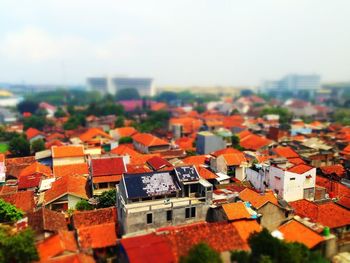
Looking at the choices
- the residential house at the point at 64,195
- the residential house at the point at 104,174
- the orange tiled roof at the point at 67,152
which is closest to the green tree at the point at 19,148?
the orange tiled roof at the point at 67,152

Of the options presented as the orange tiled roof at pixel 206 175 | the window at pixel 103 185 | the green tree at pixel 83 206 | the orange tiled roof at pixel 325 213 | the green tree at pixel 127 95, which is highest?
the green tree at pixel 127 95

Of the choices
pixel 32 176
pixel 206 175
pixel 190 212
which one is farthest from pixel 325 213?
pixel 32 176

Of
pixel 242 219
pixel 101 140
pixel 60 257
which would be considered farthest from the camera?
pixel 101 140

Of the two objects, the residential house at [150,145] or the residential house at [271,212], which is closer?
the residential house at [271,212]

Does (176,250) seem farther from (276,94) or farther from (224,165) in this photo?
(276,94)

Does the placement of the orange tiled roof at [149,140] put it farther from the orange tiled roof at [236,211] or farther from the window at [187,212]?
the orange tiled roof at [236,211]

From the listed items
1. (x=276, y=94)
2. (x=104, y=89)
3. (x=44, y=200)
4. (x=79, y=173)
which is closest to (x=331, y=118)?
(x=79, y=173)

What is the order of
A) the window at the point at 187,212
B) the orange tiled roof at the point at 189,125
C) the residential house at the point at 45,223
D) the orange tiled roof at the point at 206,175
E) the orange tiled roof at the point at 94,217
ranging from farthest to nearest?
the orange tiled roof at the point at 189,125 < the orange tiled roof at the point at 206,175 < the orange tiled roof at the point at 94,217 < the window at the point at 187,212 < the residential house at the point at 45,223

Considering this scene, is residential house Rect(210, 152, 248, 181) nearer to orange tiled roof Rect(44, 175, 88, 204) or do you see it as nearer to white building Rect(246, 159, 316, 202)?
white building Rect(246, 159, 316, 202)
